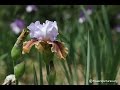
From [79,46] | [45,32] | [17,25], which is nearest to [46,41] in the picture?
[45,32]

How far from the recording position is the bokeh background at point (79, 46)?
2.02 metres

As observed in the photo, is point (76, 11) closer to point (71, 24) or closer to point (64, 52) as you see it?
point (71, 24)

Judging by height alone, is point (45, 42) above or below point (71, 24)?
below

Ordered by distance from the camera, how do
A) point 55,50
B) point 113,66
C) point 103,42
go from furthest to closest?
point 103,42, point 113,66, point 55,50

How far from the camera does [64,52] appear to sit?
1541 millimetres

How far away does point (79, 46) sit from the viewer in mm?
3266

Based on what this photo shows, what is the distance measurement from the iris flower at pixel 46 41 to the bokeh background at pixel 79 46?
0.26 meters

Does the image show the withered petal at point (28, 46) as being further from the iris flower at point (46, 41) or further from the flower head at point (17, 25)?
the flower head at point (17, 25)

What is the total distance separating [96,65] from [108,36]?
156 millimetres

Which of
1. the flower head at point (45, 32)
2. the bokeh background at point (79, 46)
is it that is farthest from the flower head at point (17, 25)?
the flower head at point (45, 32)

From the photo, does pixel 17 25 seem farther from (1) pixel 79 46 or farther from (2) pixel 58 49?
(2) pixel 58 49
